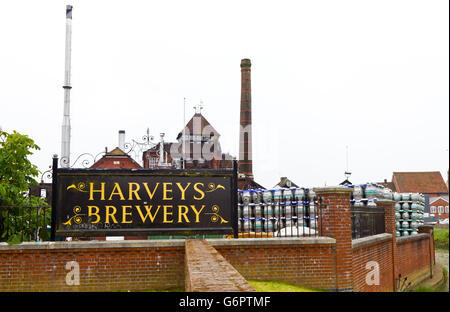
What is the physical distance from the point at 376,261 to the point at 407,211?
5.99m

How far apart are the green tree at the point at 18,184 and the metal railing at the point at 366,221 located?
7396 millimetres

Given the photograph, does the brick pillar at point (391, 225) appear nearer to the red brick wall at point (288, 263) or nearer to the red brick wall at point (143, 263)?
the red brick wall at point (288, 263)

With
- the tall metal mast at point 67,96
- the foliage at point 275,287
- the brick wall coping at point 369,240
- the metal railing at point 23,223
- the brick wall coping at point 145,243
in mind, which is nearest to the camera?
the foliage at point 275,287

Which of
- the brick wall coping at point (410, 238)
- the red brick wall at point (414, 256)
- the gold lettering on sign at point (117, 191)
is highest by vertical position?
the gold lettering on sign at point (117, 191)

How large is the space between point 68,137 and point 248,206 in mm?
9639

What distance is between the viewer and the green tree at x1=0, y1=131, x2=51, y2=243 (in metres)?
8.62

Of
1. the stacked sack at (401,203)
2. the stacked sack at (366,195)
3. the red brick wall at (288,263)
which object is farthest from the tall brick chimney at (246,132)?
the red brick wall at (288,263)

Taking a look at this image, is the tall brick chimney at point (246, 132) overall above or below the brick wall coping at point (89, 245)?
above

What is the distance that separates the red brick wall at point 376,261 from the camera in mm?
9234

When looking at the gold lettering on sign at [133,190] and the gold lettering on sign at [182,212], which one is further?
the gold lettering on sign at [182,212]

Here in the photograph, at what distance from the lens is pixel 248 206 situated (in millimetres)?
13930

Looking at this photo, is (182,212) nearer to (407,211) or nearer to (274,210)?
(274,210)

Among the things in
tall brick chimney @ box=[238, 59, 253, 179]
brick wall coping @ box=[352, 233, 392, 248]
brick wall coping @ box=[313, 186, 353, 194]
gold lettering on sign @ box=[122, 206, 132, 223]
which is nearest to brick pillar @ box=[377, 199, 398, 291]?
brick wall coping @ box=[352, 233, 392, 248]
